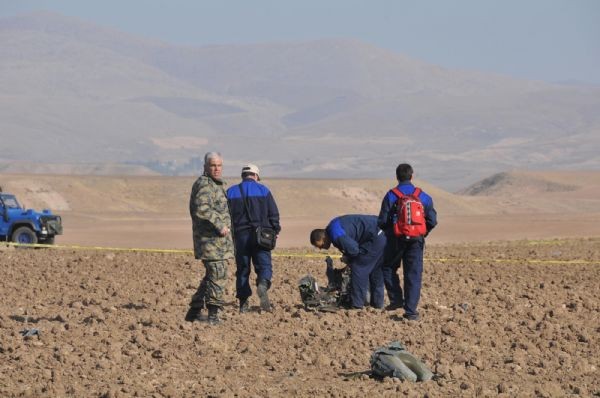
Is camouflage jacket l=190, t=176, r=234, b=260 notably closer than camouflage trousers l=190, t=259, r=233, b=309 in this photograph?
Yes

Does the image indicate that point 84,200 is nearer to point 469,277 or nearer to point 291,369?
point 469,277

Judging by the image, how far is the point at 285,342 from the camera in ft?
35.4

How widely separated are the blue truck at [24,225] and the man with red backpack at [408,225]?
1589 centimetres

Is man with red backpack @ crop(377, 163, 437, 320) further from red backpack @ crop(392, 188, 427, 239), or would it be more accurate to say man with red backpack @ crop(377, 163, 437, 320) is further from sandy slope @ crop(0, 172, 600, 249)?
sandy slope @ crop(0, 172, 600, 249)

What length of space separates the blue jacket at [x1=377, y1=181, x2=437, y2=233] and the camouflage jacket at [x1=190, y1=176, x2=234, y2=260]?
159 centimetres

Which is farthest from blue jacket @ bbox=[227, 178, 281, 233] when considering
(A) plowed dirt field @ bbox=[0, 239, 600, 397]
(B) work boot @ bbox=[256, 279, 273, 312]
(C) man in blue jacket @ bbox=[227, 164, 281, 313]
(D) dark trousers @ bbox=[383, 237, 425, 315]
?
(D) dark trousers @ bbox=[383, 237, 425, 315]

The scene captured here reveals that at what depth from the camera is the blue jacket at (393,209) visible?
12.0m

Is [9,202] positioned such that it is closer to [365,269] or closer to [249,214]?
[249,214]

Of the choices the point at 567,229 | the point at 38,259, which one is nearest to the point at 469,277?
the point at 38,259

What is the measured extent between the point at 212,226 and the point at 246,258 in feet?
3.45

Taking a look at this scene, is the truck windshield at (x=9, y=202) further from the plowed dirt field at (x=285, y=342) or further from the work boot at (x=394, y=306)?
the work boot at (x=394, y=306)

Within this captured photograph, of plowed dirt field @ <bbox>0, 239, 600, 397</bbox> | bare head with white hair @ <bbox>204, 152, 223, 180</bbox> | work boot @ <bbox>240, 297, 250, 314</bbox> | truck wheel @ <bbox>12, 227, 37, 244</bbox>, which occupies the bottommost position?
plowed dirt field @ <bbox>0, 239, 600, 397</bbox>

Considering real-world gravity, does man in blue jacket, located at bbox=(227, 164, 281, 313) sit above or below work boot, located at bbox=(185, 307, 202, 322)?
above

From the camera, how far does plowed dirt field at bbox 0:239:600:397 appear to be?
8.92m
